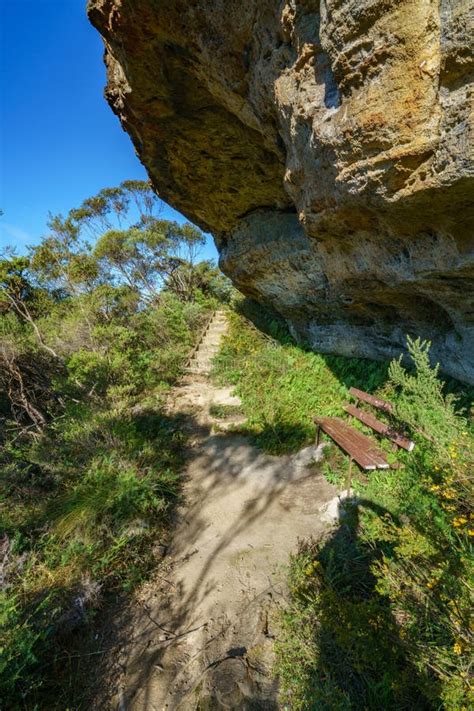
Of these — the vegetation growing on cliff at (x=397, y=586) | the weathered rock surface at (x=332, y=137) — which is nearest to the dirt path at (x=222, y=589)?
the vegetation growing on cliff at (x=397, y=586)

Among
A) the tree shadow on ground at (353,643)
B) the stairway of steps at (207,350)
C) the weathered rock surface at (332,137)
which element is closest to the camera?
the tree shadow on ground at (353,643)

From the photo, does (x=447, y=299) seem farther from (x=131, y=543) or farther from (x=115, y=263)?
(x=115, y=263)

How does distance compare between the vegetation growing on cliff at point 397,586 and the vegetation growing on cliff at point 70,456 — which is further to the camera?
the vegetation growing on cliff at point 70,456

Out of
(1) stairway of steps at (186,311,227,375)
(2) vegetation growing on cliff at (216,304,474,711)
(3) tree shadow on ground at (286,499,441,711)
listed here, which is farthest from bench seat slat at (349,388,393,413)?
(1) stairway of steps at (186,311,227,375)

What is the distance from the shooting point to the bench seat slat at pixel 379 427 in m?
4.10

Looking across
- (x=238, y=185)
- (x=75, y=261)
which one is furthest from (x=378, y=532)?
(x=75, y=261)

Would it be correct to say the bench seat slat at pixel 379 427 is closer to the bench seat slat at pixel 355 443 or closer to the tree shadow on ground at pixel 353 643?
the bench seat slat at pixel 355 443

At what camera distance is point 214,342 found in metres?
12.0

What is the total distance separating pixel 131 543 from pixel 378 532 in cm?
324

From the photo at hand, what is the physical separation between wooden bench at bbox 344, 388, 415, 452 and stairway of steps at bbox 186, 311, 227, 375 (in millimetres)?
5227

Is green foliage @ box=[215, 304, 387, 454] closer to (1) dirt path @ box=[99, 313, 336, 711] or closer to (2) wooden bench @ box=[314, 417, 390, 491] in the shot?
(2) wooden bench @ box=[314, 417, 390, 491]

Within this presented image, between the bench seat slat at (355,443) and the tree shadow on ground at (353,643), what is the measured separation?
0.96 metres

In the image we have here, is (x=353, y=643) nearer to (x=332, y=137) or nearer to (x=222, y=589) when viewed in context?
(x=222, y=589)

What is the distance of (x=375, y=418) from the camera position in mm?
5102
